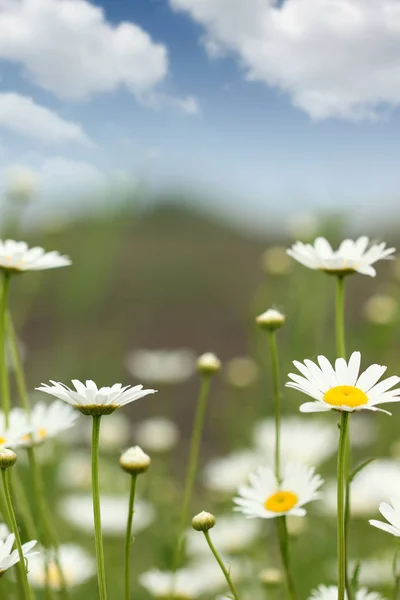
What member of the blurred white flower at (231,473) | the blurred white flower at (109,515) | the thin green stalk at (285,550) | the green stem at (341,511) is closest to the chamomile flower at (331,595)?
the thin green stalk at (285,550)

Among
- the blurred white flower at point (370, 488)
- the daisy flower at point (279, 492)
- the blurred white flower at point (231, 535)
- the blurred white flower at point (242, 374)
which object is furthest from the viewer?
the blurred white flower at point (242, 374)

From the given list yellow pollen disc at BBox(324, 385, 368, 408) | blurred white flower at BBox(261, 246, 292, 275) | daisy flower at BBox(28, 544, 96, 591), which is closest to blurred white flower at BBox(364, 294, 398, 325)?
blurred white flower at BBox(261, 246, 292, 275)

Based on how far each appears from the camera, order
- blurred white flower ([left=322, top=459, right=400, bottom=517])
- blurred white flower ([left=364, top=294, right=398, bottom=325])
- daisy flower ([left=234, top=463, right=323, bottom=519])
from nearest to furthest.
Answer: daisy flower ([left=234, top=463, right=323, bottom=519]) → blurred white flower ([left=322, top=459, right=400, bottom=517]) → blurred white flower ([left=364, top=294, right=398, bottom=325])

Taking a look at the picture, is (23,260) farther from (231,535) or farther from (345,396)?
(231,535)

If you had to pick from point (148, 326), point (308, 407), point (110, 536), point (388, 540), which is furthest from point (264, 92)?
point (148, 326)

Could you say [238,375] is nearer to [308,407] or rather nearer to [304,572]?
[304,572]

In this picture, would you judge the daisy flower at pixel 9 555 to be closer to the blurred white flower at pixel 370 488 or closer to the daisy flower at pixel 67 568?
the daisy flower at pixel 67 568

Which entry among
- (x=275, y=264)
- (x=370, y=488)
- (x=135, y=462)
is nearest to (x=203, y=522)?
(x=135, y=462)

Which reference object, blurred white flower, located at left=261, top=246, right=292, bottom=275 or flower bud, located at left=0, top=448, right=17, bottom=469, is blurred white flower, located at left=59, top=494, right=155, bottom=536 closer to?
blurred white flower, located at left=261, top=246, right=292, bottom=275
